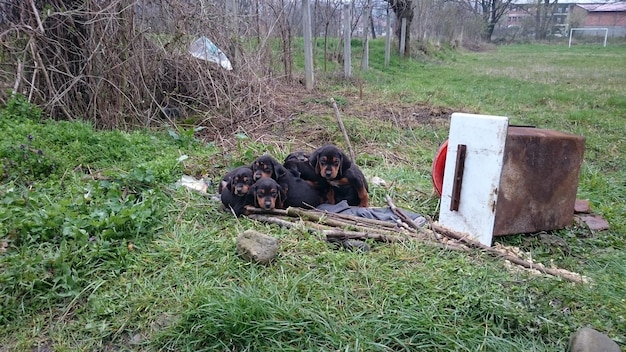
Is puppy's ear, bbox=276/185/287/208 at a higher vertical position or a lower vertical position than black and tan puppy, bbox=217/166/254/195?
lower

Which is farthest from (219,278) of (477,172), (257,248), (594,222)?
(594,222)

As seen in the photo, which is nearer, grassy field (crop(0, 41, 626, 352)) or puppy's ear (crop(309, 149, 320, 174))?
grassy field (crop(0, 41, 626, 352))

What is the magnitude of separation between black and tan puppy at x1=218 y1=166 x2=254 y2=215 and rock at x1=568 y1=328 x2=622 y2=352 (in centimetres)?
282

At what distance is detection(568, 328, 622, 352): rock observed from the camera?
256cm

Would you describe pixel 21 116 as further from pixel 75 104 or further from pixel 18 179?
pixel 18 179

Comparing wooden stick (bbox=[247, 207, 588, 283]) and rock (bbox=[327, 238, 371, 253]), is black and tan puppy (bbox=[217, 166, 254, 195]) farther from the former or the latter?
rock (bbox=[327, 238, 371, 253])

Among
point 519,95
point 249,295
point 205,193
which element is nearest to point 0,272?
→ point 249,295

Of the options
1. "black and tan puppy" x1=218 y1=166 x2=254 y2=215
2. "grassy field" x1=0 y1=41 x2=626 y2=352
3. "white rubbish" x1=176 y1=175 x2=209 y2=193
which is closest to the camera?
"grassy field" x1=0 y1=41 x2=626 y2=352

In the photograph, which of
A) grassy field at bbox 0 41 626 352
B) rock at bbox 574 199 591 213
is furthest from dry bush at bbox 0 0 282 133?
rock at bbox 574 199 591 213

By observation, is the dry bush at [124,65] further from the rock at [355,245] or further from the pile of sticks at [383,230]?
the rock at [355,245]

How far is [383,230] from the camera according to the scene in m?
4.09

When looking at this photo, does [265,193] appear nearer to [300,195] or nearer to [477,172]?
[300,195]

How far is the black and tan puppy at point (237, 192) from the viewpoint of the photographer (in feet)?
14.4

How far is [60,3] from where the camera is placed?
6.55m
